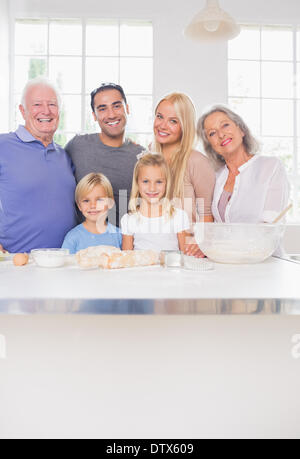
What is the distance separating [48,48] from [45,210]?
9.56 feet

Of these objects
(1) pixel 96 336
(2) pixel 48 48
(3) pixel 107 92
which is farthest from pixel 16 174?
(2) pixel 48 48

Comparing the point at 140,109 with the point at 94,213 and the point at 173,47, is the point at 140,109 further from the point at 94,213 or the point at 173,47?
the point at 94,213

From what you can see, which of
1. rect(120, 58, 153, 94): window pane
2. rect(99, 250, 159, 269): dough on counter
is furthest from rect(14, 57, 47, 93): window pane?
rect(99, 250, 159, 269): dough on counter

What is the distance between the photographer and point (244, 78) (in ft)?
13.8

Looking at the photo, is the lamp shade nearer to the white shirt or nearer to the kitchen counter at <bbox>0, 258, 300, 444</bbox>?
the white shirt

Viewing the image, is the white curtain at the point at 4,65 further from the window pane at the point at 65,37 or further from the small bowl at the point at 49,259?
the small bowl at the point at 49,259

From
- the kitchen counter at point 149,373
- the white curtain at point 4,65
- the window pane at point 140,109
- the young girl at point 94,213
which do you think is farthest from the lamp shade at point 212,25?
the white curtain at point 4,65

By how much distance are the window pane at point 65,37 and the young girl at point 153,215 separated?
2904 mm

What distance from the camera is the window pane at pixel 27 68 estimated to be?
4.10 meters

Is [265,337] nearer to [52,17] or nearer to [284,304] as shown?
[284,304]

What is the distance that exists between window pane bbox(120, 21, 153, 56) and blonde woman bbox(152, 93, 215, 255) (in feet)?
8.44

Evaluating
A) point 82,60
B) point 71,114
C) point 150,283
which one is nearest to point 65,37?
point 82,60

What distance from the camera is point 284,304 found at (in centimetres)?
69

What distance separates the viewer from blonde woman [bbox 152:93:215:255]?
1.86 metres
